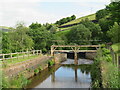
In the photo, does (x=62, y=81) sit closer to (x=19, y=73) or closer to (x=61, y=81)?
(x=61, y=81)

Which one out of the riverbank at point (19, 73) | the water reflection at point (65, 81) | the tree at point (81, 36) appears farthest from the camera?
the tree at point (81, 36)

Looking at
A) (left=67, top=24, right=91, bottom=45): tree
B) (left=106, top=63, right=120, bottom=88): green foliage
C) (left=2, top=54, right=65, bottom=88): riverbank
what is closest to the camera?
(left=106, top=63, right=120, bottom=88): green foliage

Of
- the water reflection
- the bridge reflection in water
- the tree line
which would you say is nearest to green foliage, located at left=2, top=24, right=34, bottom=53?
the tree line

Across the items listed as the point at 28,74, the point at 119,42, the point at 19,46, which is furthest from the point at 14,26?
the point at 119,42

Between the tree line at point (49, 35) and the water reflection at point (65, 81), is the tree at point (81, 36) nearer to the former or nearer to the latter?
the tree line at point (49, 35)

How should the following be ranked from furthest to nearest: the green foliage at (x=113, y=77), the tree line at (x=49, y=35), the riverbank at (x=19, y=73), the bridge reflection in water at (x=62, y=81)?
the tree line at (x=49, y=35), the bridge reflection in water at (x=62, y=81), the riverbank at (x=19, y=73), the green foliage at (x=113, y=77)

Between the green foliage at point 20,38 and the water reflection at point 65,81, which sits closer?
the water reflection at point 65,81

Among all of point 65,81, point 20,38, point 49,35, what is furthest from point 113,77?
point 49,35

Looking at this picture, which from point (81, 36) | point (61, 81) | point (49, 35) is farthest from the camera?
point (81, 36)

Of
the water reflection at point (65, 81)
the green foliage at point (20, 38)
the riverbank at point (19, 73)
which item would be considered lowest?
the water reflection at point (65, 81)

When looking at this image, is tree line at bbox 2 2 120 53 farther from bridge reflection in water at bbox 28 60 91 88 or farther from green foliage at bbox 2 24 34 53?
bridge reflection in water at bbox 28 60 91 88

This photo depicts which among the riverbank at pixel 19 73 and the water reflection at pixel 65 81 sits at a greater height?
the riverbank at pixel 19 73

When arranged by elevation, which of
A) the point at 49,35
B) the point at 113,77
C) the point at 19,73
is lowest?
the point at 19,73

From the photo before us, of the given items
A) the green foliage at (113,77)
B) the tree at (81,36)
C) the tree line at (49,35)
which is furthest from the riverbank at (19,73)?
the tree at (81,36)
